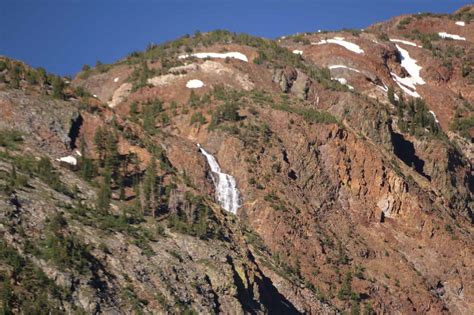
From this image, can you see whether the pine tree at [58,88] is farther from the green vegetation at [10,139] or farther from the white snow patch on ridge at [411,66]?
the white snow patch on ridge at [411,66]

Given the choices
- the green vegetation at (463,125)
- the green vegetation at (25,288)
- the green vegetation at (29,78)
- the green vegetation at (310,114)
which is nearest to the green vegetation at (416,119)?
the green vegetation at (463,125)

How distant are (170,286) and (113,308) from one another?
558cm

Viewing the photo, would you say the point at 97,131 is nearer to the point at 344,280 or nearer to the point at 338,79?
the point at 344,280

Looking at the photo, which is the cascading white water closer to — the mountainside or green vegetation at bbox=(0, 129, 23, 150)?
the mountainside

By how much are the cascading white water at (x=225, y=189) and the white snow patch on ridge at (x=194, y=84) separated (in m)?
16.6

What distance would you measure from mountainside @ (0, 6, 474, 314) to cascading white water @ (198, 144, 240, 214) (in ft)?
0.42

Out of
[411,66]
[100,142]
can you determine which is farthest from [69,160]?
[411,66]

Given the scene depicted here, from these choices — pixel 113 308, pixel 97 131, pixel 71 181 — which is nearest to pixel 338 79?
pixel 97 131

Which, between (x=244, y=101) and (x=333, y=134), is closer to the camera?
(x=333, y=134)

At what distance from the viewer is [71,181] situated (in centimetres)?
5900

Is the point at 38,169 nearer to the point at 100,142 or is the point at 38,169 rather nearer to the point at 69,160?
the point at 69,160

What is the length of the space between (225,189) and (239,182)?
154cm

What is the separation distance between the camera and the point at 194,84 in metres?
96.2

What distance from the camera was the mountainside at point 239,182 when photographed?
51.1 metres
